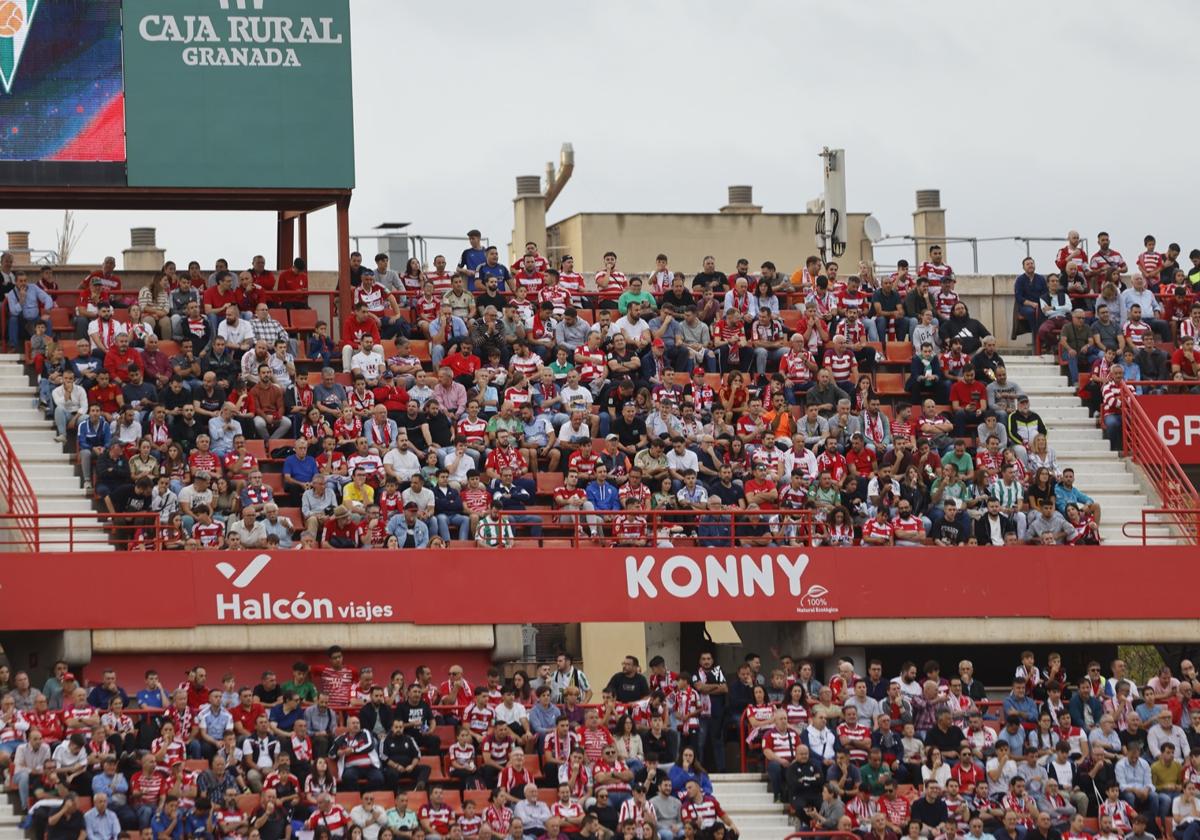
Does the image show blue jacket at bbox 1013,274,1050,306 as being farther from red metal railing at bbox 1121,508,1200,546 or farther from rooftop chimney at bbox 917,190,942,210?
rooftop chimney at bbox 917,190,942,210

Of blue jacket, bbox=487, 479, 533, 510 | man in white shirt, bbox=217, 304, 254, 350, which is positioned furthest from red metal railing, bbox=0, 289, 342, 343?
blue jacket, bbox=487, 479, 533, 510

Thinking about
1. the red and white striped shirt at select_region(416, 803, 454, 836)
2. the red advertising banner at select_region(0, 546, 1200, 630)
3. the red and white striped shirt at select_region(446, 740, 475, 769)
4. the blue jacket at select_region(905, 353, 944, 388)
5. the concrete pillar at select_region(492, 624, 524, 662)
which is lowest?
the red and white striped shirt at select_region(416, 803, 454, 836)

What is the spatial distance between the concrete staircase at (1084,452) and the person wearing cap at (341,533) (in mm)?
9166

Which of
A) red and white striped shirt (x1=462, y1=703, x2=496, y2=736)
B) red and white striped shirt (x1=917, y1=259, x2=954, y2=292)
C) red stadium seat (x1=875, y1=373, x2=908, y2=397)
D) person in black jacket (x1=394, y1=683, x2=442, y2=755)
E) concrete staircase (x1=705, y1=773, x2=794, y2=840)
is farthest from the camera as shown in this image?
red and white striped shirt (x1=917, y1=259, x2=954, y2=292)

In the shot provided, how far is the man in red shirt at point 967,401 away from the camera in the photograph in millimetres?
32125

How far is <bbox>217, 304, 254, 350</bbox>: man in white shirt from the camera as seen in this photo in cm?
3111

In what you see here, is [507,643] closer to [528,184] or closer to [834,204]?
[834,204]

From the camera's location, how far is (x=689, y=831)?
25656 mm

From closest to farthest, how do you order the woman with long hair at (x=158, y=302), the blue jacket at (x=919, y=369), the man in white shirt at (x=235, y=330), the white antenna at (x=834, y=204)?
the man in white shirt at (x=235, y=330) → the woman with long hair at (x=158, y=302) → the blue jacket at (x=919, y=369) → the white antenna at (x=834, y=204)

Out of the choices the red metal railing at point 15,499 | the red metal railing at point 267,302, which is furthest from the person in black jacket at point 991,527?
the red metal railing at point 15,499

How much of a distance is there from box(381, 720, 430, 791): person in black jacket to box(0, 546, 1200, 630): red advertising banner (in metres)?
2.57

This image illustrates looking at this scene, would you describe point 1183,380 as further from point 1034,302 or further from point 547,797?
point 547,797

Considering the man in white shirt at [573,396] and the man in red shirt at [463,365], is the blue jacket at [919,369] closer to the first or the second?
the man in white shirt at [573,396]

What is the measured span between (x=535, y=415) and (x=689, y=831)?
674 centimetres
